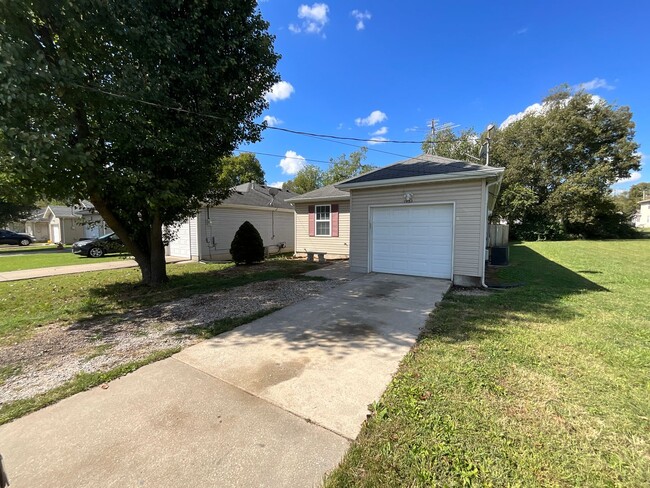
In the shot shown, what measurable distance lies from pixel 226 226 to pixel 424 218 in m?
9.51

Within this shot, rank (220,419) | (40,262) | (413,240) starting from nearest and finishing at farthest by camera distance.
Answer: (220,419), (413,240), (40,262)

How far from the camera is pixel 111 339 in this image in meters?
4.00

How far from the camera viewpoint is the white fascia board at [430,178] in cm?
661

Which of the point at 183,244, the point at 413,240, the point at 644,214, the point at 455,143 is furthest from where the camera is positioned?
the point at 644,214

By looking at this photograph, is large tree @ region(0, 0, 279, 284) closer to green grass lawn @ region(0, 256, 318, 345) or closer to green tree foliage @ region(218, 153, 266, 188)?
green grass lawn @ region(0, 256, 318, 345)

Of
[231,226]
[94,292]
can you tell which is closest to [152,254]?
[94,292]

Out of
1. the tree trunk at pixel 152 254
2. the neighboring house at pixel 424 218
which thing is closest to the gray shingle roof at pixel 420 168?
the neighboring house at pixel 424 218

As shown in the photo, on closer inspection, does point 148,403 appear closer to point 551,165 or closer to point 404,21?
point 404,21

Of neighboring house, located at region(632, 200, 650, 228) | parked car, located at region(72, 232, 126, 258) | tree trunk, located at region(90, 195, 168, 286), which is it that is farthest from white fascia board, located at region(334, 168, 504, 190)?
neighboring house, located at region(632, 200, 650, 228)

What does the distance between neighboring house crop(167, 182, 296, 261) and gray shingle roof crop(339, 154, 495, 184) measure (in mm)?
6326

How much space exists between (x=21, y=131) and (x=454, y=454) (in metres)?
6.12

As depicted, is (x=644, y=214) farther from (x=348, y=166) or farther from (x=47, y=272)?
(x=47, y=272)

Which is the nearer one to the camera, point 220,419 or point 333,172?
point 220,419

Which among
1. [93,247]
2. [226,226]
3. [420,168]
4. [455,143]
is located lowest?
[93,247]
